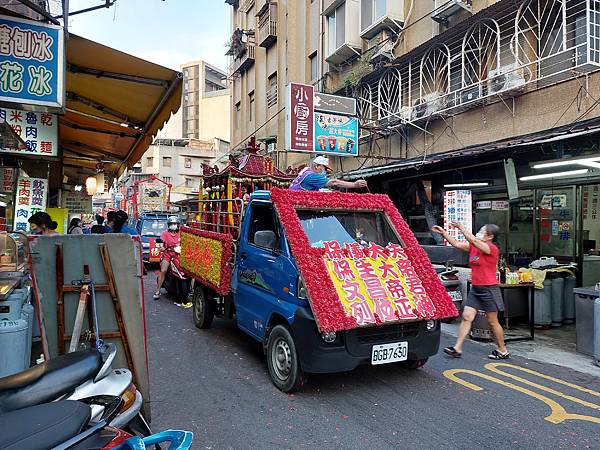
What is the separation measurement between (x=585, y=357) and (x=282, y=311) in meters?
4.54

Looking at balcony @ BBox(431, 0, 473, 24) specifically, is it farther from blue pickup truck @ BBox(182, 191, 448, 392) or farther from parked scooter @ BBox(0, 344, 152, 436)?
parked scooter @ BBox(0, 344, 152, 436)

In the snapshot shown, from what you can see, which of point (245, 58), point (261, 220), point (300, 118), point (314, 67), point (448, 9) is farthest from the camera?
point (245, 58)

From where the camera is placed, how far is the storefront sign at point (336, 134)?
42.1 ft

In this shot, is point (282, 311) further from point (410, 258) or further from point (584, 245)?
point (584, 245)

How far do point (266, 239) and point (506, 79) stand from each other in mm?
7492

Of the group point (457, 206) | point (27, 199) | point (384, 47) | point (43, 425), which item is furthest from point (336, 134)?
point (43, 425)

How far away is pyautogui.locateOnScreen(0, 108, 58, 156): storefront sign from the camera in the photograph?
6562 millimetres

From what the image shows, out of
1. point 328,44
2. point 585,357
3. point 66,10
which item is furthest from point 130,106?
point 328,44

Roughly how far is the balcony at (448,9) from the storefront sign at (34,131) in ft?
31.4

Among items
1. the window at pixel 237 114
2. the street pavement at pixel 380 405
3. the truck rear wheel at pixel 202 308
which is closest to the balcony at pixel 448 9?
the street pavement at pixel 380 405

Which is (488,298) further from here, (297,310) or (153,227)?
(153,227)

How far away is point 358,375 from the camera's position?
513 cm

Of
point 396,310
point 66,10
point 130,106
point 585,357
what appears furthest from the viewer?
point 130,106

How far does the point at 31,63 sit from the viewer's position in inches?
177
